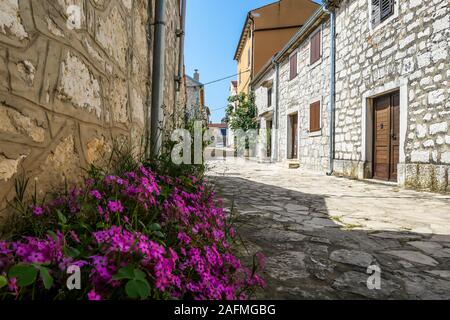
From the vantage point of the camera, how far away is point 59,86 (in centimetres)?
129

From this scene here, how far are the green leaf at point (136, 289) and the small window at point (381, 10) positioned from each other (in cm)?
683

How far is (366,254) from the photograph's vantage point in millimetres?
1923

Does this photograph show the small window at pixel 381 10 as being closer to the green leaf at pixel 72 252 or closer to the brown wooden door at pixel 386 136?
the brown wooden door at pixel 386 136

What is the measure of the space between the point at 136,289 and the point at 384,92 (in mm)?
6551

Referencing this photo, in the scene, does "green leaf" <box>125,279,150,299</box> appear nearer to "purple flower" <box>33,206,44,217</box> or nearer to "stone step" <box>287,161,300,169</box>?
"purple flower" <box>33,206,44,217</box>

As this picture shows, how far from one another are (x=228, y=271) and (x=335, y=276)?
0.67m

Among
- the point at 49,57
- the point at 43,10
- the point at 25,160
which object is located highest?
the point at 43,10

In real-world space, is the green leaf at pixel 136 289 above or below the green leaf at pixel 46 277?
below

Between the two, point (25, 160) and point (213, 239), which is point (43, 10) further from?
point (213, 239)

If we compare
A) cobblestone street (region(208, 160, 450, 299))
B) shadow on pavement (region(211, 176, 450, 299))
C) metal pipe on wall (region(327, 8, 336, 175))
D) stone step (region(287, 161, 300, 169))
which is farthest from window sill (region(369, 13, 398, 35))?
stone step (region(287, 161, 300, 169))

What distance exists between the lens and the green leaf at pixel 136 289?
30.2 inches

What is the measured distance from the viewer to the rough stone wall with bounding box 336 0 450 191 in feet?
15.4

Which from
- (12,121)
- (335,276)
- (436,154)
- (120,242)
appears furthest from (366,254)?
(436,154)

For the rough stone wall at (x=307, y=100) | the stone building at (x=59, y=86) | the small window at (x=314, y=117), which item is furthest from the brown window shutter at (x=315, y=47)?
the stone building at (x=59, y=86)
